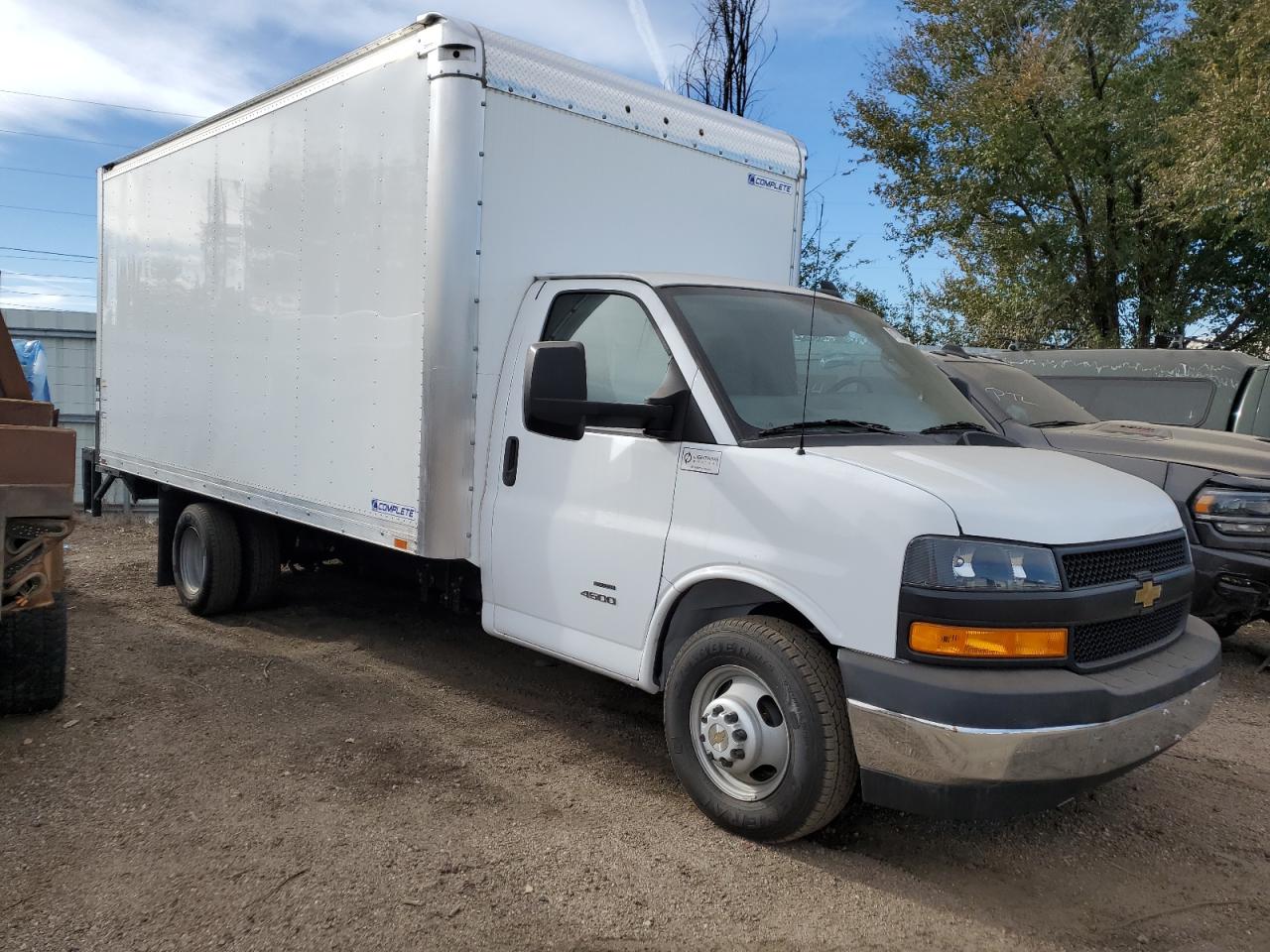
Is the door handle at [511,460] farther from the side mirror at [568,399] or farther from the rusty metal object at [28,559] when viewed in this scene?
the rusty metal object at [28,559]

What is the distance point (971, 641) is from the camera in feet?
10.4

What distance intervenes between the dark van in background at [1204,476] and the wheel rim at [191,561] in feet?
16.9

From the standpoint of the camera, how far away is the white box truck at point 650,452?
3.22 metres

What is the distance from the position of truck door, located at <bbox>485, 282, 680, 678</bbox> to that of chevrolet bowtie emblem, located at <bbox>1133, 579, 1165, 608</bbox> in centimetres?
168

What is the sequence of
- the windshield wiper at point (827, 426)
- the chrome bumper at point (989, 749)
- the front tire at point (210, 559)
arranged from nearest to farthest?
the chrome bumper at point (989, 749) → the windshield wiper at point (827, 426) → the front tire at point (210, 559)

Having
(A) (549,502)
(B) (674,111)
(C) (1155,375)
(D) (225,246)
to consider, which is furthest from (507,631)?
(C) (1155,375)

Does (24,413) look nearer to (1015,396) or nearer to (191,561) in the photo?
(191,561)

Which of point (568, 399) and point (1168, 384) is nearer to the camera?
point (568, 399)

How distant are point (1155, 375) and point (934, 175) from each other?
11.0 m

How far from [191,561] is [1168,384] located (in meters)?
7.76

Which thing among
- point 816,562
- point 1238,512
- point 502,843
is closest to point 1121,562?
point 816,562

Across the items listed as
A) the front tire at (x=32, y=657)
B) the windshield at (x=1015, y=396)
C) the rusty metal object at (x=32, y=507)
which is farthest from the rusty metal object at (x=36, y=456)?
the windshield at (x=1015, y=396)

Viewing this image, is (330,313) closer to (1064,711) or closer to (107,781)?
(107,781)

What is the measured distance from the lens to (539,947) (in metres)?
3.05
